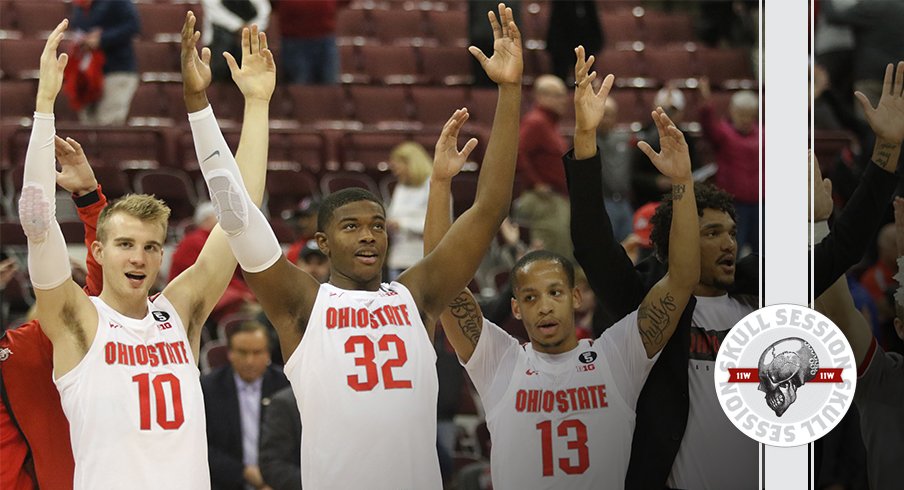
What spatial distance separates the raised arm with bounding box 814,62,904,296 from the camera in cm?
286

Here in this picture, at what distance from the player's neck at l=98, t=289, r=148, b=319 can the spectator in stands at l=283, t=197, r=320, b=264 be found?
38 centimetres

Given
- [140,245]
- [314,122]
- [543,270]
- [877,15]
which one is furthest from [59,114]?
[877,15]

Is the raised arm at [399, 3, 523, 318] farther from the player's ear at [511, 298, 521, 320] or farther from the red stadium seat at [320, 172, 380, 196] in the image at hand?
the red stadium seat at [320, 172, 380, 196]

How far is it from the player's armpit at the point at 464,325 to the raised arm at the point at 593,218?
27 cm

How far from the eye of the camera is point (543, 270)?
300 cm

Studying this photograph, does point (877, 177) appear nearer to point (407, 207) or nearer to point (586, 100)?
point (586, 100)

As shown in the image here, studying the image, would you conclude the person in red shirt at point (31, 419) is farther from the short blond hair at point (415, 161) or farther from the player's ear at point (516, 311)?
the short blond hair at point (415, 161)

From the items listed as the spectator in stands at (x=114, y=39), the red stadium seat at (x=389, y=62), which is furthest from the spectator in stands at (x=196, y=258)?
the red stadium seat at (x=389, y=62)

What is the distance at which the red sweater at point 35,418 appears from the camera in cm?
274

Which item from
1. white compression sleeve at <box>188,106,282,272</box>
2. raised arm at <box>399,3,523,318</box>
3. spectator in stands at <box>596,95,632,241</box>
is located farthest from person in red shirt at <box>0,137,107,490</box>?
spectator in stands at <box>596,95,632,241</box>

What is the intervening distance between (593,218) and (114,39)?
3.14m

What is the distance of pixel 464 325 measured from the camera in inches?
118

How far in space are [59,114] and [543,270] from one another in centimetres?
207

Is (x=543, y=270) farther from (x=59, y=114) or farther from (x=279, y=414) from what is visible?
(x=59, y=114)
